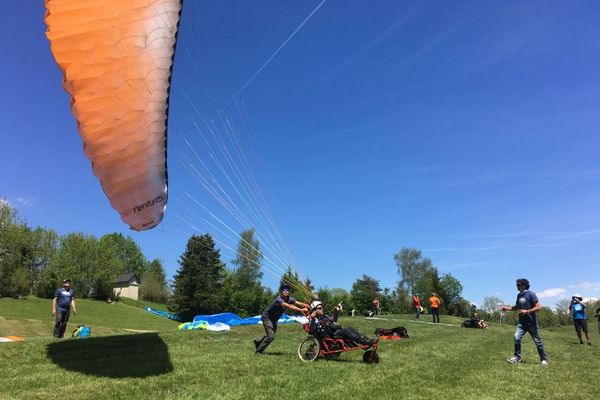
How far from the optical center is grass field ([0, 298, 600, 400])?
22.1ft

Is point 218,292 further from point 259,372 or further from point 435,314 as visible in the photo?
point 259,372

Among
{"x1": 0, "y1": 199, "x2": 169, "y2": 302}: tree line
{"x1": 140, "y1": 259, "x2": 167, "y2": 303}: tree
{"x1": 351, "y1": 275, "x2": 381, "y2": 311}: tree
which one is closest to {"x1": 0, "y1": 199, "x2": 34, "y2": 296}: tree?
{"x1": 0, "y1": 199, "x2": 169, "y2": 302}: tree line

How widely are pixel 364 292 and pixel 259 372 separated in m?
73.0

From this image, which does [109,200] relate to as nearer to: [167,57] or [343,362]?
[167,57]

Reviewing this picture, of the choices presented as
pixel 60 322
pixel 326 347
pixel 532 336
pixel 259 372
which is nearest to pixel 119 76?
pixel 259 372

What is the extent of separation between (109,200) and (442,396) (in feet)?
19.2

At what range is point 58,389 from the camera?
6.76 m

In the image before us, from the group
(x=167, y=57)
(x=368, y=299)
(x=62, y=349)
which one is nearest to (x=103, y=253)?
(x=368, y=299)

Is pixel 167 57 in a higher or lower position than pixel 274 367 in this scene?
higher

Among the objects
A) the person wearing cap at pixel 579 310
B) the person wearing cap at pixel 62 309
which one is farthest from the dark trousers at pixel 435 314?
the person wearing cap at pixel 62 309

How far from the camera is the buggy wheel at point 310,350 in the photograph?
9474 millimetres

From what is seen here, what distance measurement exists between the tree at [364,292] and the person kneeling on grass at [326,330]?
6368 centimetres

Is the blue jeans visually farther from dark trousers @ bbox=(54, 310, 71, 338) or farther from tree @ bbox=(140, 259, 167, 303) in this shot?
tree @ bbox=(140, 259, 167, 303)

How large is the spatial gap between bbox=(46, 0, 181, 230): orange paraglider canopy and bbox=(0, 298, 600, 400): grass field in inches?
121
